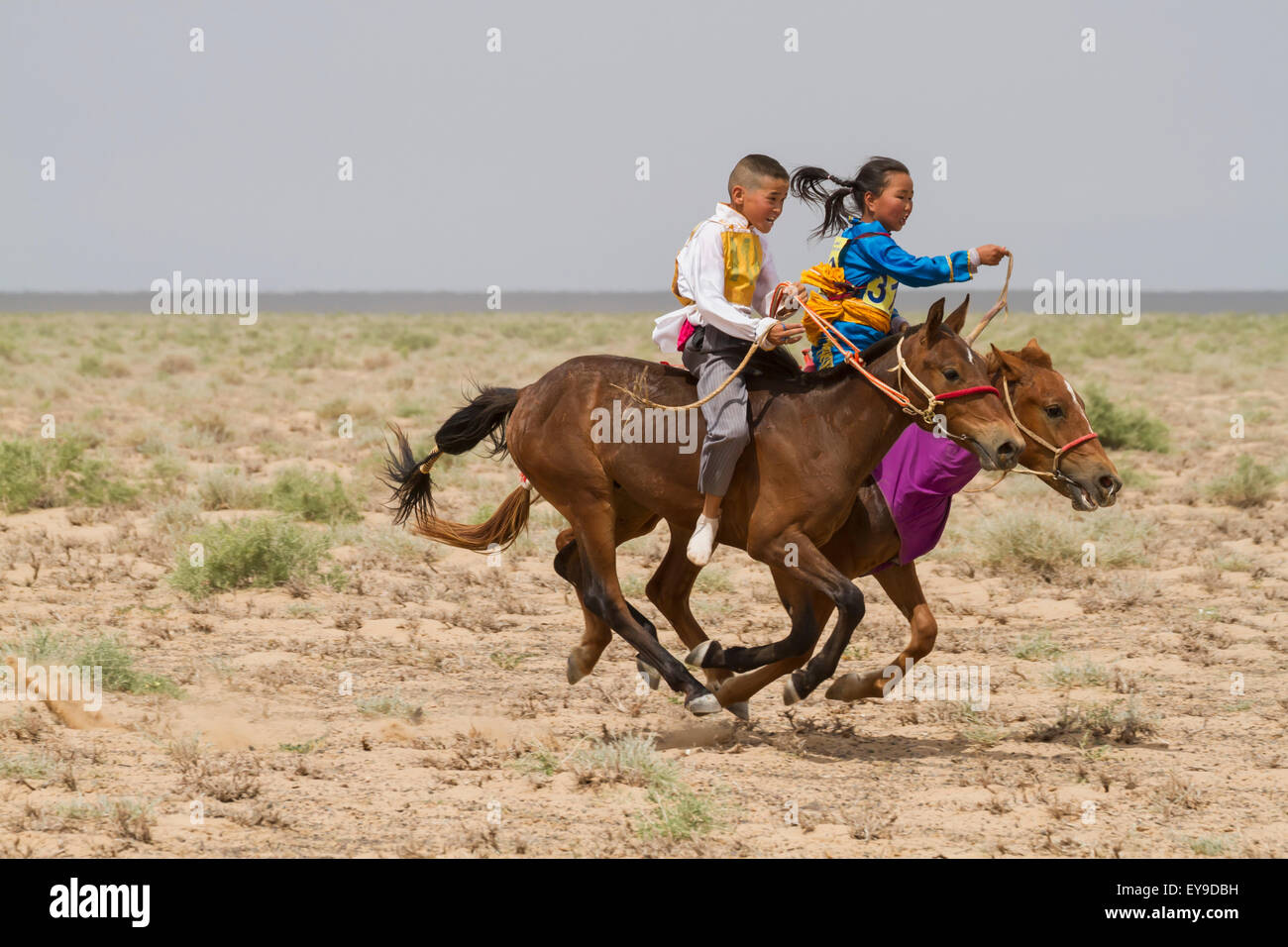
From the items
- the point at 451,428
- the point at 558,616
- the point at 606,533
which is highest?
the point at 451,428

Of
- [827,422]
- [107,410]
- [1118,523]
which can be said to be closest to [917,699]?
[827,422]

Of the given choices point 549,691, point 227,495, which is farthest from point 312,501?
point 549,691

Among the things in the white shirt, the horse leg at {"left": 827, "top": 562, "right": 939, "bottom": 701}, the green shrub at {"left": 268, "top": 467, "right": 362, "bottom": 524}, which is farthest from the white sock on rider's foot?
the green shrub at {"left": 268, "top": 467, "right": 362, "bottom": 524}

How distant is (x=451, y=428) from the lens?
786 centimetres

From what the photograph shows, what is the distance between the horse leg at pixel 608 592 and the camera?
7078mm

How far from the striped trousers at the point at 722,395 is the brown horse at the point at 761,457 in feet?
0.39

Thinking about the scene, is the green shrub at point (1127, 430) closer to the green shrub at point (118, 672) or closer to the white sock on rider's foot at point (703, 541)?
the white sock on rider's foot at point (703, 541)

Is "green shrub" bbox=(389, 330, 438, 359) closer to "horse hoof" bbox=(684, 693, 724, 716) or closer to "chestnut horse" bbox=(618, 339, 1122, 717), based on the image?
"chestnut horse" bbox=(618, 339, 1122, 717)

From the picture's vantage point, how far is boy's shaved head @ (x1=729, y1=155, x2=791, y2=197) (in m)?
6.86

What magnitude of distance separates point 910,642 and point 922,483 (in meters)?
0.86

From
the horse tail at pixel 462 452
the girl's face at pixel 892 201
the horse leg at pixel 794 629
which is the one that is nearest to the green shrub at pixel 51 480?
the horse tail at pixel 462 452

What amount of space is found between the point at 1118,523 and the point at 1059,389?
721 cm

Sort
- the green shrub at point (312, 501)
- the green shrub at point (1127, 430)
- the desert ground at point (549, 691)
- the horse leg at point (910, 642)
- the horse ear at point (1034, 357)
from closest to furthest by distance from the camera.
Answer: the desert ground at point (549, 691), the horse ear at point (1034, 357), the horse leg at point (910, 642), the green shrub at point (312, 501), the green shrub at point (1127, 430)

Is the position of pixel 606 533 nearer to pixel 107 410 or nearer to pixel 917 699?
pixel 917 699
